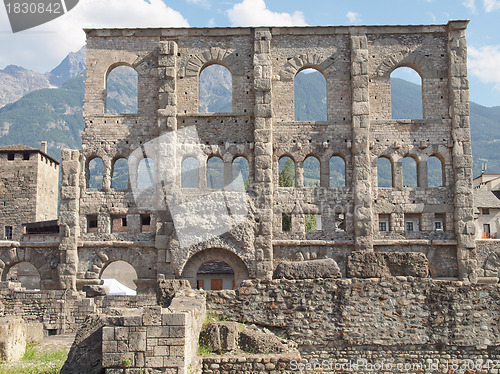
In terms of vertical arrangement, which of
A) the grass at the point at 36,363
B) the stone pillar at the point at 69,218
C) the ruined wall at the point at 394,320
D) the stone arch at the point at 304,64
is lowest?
the grass at the point at 36,363

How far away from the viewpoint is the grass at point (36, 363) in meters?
13.4

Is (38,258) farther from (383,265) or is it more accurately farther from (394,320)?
(394,320)

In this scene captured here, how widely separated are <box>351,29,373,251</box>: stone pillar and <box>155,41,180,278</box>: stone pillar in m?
7.86

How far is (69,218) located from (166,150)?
17.2ft

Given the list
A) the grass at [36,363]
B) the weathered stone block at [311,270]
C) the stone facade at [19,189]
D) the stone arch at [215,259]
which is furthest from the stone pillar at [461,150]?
the stone facade at [19,189]

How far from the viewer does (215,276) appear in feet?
128

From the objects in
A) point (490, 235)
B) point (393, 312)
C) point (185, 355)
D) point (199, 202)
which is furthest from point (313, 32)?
point (490, 235)

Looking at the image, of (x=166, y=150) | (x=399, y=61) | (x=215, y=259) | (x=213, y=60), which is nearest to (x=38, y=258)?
(x=166, y=150)

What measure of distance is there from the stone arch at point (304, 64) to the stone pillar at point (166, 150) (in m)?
4.97

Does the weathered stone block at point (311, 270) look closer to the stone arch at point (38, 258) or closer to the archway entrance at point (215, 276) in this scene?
the stone arch at point (38, 258)

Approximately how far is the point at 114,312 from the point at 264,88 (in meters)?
15.9

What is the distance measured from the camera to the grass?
1338 cm

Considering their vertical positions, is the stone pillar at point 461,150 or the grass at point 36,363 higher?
the stone pillar at point 461,150

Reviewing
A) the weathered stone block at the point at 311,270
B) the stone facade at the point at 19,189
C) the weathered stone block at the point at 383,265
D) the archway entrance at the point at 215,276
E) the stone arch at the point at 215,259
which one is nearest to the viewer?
the weathered stone block at the point at 383,265
